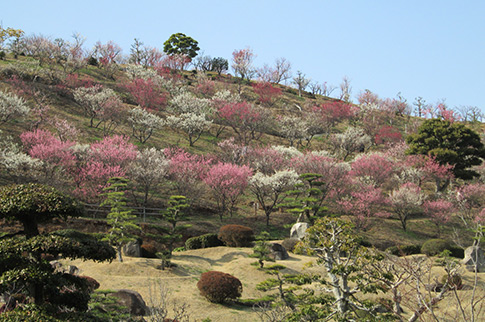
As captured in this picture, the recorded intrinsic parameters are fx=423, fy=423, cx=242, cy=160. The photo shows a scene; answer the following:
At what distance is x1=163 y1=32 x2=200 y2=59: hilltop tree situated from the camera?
9788 centimetres

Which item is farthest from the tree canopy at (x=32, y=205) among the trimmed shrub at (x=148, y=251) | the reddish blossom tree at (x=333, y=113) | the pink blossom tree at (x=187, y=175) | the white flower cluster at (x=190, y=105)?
the reddish blossom tree at (x=333, y=113)

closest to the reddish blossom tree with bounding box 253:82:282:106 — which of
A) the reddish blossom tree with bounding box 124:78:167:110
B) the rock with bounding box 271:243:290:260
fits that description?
the reddish blossom tree with bounding box 124:78:167:110

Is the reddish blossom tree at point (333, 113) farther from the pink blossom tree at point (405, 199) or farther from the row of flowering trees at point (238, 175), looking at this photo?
the pink blossom tree at point (405, 199)

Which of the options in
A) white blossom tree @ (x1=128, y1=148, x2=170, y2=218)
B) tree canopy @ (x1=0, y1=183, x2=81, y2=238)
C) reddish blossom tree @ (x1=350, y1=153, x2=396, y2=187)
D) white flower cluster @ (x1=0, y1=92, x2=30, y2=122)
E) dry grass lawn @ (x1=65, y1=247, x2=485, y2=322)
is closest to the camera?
tree canopy @ (x1=0, y1=183, x2=81, y2=238)

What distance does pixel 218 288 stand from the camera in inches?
749

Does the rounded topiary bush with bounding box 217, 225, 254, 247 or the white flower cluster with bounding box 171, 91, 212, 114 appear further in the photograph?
the white flower cluster with bounding box 171, 91, 212, 114

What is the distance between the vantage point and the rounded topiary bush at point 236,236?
29.9m

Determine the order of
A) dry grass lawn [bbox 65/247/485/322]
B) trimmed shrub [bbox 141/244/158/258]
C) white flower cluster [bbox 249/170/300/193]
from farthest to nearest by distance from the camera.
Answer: white flower cluster [bbox 249/170/300/193] < trimmed shrub [bbox 141/244/158/258] < dry grass lawn [bbox 65/247/485/322]

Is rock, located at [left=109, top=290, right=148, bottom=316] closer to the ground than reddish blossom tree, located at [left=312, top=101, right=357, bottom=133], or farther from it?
closer to the ground

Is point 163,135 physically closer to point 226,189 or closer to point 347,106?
point 226,189

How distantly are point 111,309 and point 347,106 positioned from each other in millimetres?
65601

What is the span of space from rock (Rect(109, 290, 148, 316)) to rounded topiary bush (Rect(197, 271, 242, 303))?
3.34 metres

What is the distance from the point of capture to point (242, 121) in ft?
194

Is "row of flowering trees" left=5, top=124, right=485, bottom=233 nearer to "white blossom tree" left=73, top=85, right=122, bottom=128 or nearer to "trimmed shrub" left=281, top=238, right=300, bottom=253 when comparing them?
"trimmed shrub" left=281, top=238, right=300, bottom=253
